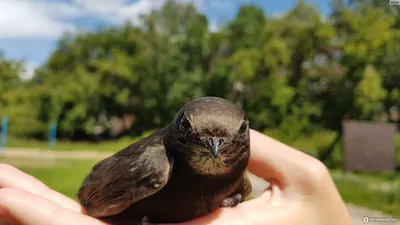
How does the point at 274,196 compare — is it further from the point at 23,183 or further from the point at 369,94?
the point at 369,94

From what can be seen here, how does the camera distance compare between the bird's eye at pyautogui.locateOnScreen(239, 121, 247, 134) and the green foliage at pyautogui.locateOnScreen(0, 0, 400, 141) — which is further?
the green foliage at pyautogui.locateOnScreen(0, 0, 400, 141)

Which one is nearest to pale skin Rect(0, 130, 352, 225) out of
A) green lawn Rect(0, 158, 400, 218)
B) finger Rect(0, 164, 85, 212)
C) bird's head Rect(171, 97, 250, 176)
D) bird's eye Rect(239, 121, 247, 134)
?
finger Rect(0, 164, 85, 212)

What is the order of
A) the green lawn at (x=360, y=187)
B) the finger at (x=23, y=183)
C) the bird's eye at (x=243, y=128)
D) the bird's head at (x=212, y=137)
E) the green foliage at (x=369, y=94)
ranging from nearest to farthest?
the bird's head at (x=212, y=137)
the bird's eye at (x=243, y=128)
the finger at (x=23, y=183)
the green lawn at (x=360, y=187)
the green foliage at (x=369, y=94)

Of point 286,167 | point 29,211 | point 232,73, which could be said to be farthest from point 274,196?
point 232,73

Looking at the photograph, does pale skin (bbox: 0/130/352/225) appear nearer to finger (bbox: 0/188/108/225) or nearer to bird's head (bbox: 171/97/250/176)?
finger (bbox: 0/188/108/225)

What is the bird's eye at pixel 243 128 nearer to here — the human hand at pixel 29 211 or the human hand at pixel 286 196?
the human hand at pixel 286 196

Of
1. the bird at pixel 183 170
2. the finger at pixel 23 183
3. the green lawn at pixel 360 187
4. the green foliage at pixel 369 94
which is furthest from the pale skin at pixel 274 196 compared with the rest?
the green foliage at pixel 369 94

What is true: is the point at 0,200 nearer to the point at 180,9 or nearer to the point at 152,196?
the point at 152,196
